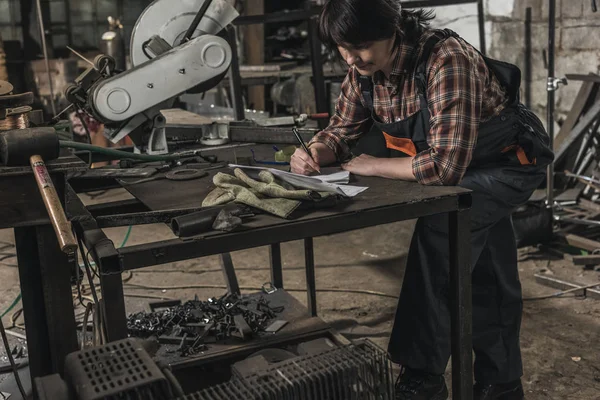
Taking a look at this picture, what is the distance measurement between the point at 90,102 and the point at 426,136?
109cm

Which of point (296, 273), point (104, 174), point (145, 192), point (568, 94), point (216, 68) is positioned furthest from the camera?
point (568, 94)

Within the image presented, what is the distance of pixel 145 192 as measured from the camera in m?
2.12

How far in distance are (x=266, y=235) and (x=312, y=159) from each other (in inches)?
22.8

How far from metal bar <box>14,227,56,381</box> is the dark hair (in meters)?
0.98

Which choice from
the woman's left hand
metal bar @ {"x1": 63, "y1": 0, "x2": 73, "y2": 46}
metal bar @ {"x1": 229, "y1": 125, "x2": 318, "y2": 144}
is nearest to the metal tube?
metal bar @ {"x1": 229, "y1": 125, "x2": 318, "y2": 144}

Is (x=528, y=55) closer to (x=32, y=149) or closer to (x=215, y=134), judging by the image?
(x=215, y=134)

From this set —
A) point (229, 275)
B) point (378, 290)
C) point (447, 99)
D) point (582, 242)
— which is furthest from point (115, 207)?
point (582, 242)

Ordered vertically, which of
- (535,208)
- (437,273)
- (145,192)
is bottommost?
(535,208)

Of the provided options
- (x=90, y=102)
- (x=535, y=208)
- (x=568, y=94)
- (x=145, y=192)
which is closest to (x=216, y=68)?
(x=90, y=102)

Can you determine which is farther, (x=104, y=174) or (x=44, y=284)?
(x=104, y=174)

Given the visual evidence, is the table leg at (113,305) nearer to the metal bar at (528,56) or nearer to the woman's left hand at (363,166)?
the woman's left hand at (363,166)

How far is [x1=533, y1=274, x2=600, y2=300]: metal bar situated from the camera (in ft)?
11.2

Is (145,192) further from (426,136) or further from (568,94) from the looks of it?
(568,94)

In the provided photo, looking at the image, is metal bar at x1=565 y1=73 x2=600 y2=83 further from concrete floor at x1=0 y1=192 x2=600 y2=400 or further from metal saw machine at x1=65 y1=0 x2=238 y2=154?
metal saw machine at x1=65 y1=0 x2=238 y2=154
